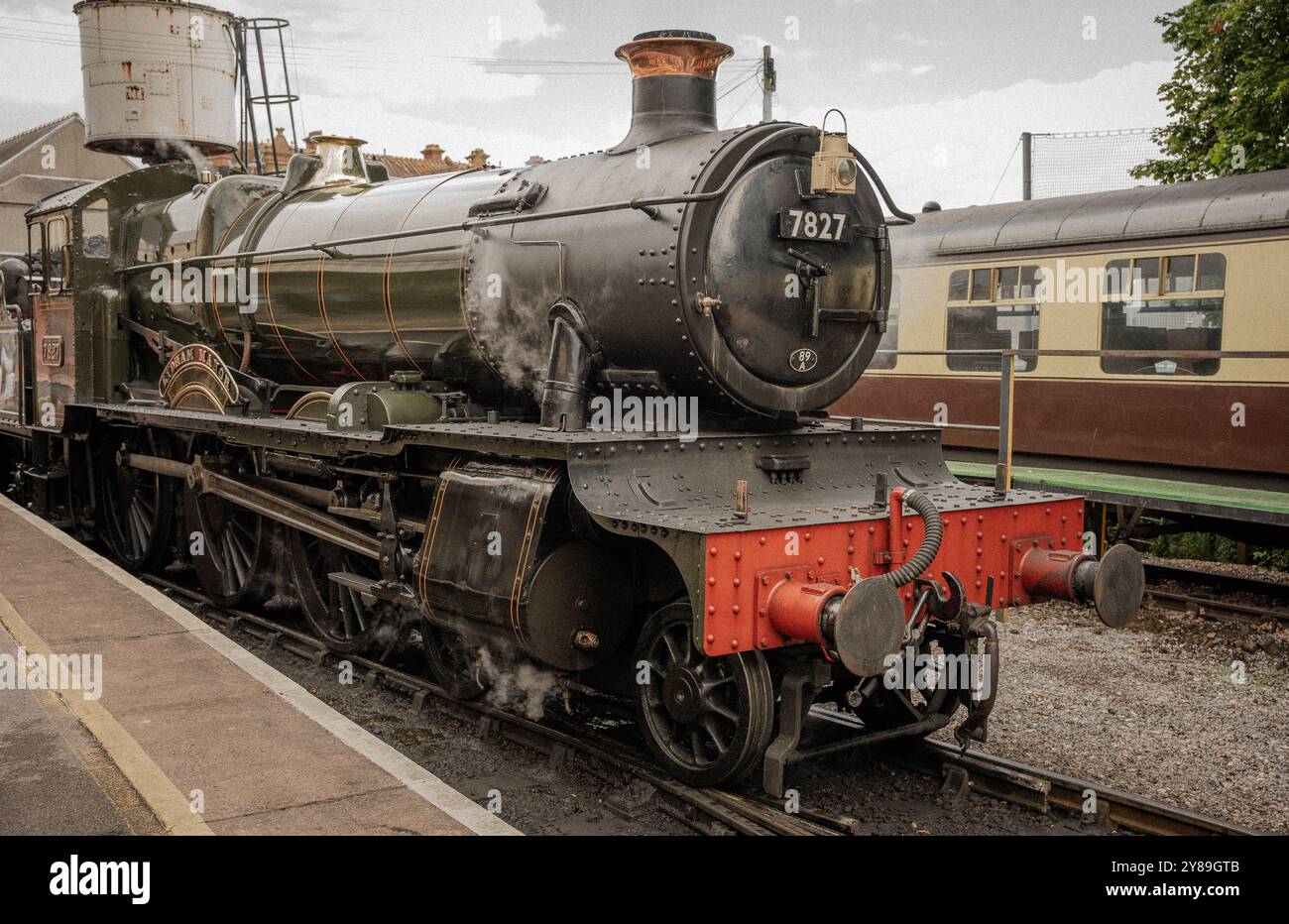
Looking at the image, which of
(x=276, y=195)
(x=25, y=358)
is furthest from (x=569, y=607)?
(x=25, y=358)

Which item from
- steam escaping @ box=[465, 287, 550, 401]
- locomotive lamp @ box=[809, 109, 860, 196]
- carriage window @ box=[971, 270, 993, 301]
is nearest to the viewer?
locomotive lamp @ box=[809, 109, 860, 196]

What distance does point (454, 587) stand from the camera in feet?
16.7

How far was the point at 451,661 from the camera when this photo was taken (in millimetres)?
5930

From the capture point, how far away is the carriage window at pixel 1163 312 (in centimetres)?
904

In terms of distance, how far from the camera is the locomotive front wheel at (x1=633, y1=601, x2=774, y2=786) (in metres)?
4.41

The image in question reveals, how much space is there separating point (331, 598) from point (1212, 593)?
21.6ft

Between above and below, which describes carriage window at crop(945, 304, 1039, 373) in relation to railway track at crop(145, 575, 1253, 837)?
above

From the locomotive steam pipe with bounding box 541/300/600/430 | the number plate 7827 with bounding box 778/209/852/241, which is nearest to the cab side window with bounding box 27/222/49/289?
the locomotive steam pipe with bounding box 541/300/600/430

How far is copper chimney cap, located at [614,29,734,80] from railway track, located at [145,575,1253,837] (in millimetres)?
3091

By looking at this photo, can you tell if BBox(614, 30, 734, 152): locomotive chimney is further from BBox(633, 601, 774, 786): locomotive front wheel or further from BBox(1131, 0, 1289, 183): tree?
BBox(1131, 0, 1289, 183): tree

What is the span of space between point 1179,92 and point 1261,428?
21.7ft

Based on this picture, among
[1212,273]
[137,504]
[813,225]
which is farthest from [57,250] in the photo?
[1212,273]

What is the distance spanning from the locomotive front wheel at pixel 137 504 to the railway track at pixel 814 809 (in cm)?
384

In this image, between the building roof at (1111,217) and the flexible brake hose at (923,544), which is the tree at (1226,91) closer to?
the building roof at (1111,217)
